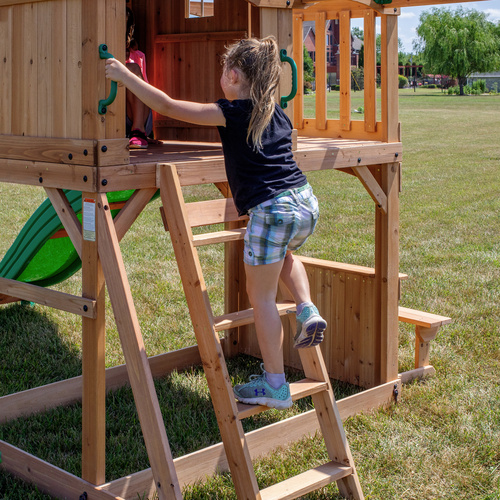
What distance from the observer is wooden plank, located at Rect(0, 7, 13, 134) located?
388 centimetres

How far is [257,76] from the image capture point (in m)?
3.53

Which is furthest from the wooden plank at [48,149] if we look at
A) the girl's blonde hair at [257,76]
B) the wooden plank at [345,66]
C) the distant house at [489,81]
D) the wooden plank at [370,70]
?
the distant house at [489,81]

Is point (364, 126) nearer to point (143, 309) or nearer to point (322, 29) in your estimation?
point (322, 29)

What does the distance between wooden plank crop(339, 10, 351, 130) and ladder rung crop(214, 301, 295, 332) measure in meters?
2.11

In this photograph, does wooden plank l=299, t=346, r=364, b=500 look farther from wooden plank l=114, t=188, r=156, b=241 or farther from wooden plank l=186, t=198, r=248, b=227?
wooden plank l=114, t=188, r=156, b=241

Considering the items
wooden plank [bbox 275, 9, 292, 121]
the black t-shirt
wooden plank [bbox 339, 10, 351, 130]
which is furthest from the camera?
wooden plank [bbox 339, 10, 351, 130]

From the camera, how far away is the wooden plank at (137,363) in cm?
336

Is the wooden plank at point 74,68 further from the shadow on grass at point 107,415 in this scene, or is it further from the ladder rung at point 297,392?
the shadow on grass at point 107,415

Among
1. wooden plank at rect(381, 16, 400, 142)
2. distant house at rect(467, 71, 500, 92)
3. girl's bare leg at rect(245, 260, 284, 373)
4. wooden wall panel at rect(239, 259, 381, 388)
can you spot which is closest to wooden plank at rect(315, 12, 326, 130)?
wooden plank at rect(381, 16, 400, 142)

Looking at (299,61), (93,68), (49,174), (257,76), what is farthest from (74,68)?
(299,61)

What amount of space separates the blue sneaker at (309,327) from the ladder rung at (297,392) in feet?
0.71

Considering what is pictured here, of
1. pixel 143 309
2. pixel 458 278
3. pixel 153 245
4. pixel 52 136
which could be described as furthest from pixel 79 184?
pixel 153 245

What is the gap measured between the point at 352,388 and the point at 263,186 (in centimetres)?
234

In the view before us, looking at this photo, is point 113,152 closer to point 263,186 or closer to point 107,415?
point 263,186
